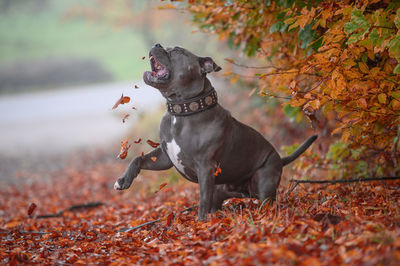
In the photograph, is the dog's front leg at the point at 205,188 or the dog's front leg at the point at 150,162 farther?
the dog's front leg at the point at 150,162

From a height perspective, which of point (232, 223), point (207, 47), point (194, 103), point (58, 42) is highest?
point (58, 42)

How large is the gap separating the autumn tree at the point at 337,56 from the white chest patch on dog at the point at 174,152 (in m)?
0.98

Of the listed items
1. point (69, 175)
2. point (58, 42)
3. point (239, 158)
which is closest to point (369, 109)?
point (239, 158)

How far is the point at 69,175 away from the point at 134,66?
56.1ft

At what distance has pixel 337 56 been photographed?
11.4 feet

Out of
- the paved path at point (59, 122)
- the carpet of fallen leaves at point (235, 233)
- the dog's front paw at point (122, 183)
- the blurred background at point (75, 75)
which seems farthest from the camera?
the blurred background at point (75, 75)

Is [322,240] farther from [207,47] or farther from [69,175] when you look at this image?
[207,47]

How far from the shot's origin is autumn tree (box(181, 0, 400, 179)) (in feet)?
10.7

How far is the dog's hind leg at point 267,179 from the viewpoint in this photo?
3.77 metres

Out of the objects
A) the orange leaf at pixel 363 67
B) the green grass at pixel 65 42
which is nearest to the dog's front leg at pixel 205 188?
the orange leaf at pixel 363 67

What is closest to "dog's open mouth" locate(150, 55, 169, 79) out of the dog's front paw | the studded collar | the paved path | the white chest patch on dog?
the studded collar

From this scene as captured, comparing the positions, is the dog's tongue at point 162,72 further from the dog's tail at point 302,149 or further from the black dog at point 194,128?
the dog's tail at point 302,149

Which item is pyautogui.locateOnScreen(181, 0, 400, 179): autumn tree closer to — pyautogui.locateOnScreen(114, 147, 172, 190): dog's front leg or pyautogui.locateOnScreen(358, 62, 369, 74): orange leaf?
pyautogui.locateOnScreen(358, 62, 369, 74): orange leaf

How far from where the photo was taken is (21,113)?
16.5 metres
